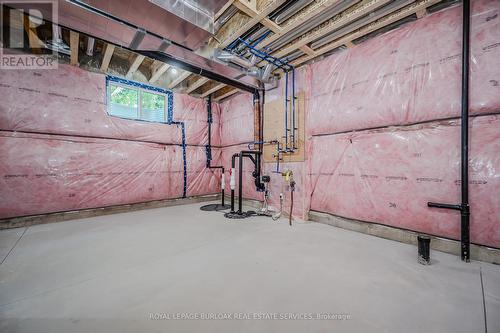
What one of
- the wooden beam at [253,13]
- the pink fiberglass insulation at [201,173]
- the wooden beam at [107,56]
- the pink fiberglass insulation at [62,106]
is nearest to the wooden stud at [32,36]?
the pink fiberglass insulation at [62,106]

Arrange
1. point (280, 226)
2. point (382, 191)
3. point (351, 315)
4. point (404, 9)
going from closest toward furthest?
point (351, 315) → point (404, 9) → point (382, 191) → point (280, 226)

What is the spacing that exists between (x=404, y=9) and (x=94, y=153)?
546 cm

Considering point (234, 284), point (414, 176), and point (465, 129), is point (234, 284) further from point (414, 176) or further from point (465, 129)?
point (465, 129)

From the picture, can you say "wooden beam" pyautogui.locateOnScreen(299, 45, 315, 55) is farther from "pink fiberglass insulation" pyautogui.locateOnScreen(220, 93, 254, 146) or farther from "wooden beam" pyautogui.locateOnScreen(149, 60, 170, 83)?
"wooden beam" pyautogui.locateOnScreen(149, 60, 170, 83)

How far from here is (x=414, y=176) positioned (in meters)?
2.52

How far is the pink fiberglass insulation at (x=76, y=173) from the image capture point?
10.6 feet

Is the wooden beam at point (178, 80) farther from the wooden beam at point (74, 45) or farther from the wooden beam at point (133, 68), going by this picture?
the wooden beam at point (74, 45)

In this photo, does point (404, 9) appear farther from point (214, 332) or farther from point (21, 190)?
point (21, 190)

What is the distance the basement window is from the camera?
4239 millimetres

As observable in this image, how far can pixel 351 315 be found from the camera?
132cm

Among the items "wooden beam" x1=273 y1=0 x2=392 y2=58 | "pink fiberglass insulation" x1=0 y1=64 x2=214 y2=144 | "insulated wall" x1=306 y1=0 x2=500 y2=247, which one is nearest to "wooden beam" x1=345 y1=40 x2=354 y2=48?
"insulated wall" x1=306 y1=0 x2=500 y2=247

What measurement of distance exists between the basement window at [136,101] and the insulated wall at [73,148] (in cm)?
16

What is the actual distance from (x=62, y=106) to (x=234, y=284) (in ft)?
14.3

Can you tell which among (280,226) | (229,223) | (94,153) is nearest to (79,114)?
(94,153)
